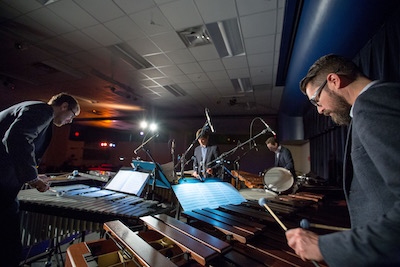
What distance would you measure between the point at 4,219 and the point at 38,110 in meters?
1.03

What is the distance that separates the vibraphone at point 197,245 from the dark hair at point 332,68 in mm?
1037

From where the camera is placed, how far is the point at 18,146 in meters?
1.70

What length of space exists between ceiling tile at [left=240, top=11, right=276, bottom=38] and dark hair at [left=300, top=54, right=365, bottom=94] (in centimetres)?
298

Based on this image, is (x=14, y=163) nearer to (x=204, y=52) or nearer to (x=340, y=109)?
(x=340, y=109)

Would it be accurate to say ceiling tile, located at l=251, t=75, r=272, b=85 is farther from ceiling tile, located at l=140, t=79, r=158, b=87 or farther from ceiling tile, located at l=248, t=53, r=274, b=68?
ceiling tile, located at l=140, t=79, r=158, b=87

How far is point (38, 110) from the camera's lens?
6.18 ft

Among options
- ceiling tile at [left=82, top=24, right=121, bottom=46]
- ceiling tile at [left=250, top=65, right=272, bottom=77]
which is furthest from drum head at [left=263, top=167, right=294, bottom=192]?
ceiling tile at [left=82, top=24, right=121, bottom=46]

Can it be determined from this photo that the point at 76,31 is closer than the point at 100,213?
No

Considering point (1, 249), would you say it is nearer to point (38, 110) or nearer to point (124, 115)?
point (38, 110)

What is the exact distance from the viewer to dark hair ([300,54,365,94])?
1.02 m

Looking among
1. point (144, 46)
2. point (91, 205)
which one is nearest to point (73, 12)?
point (144, 46)

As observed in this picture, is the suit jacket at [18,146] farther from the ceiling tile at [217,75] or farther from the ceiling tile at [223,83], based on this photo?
the ceiling tile at [223,83]

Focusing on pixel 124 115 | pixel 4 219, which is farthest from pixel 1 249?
pixel 124 115

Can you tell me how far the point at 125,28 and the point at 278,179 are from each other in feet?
14.0
